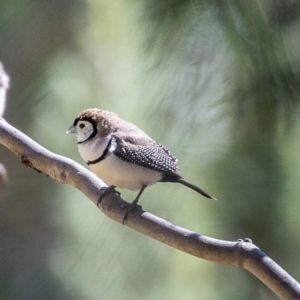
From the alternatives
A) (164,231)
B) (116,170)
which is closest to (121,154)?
(116,170)

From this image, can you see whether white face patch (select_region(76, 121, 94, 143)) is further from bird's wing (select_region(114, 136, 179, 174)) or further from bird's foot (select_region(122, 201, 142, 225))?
bird's foot (select_region(122, 201, 142, 225))

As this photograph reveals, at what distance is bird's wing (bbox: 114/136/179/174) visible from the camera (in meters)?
0.91

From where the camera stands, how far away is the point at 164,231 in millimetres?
711

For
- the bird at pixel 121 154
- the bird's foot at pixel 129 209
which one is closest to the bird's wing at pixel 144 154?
the bird at pixel 121 154

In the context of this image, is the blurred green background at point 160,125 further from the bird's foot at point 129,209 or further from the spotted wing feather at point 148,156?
the bird's foot at point 129,209

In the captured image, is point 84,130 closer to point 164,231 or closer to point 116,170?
point 116,170

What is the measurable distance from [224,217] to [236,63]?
32 centimetres

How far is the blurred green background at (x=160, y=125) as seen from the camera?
68 centimetres

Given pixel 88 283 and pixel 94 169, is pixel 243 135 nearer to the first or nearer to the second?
pixel 94 169

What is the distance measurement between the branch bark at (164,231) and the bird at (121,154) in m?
0.05

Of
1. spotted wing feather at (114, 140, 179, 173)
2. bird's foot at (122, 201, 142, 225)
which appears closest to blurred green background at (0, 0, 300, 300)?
spotted wing feather at (114, 140, 179, 173)

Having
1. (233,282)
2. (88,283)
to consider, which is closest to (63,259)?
(88,283)

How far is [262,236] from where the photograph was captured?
928 millimetres

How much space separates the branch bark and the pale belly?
0.13 feet
